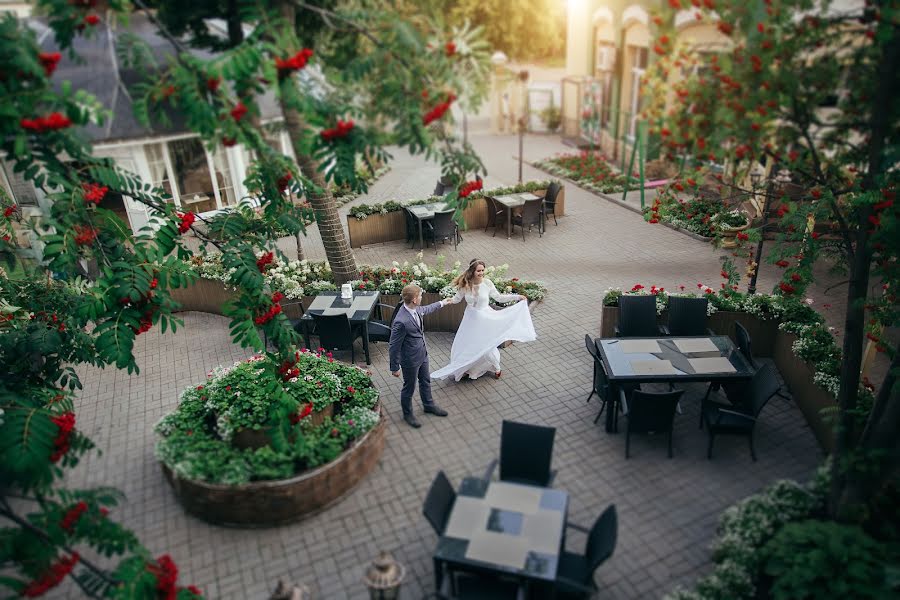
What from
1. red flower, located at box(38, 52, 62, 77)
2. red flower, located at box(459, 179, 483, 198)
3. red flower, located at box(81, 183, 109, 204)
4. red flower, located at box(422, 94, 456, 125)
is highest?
red flower, located at box(38, 52, 62, 77)

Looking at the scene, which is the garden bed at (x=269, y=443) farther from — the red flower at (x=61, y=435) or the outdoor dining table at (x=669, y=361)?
the outdoor dining table at (x=669, y=361)


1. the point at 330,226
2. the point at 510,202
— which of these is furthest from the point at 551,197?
the point at 330,226

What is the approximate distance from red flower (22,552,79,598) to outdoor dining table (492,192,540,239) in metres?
11.6

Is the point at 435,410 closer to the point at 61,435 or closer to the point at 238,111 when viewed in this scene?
the point at 61,435

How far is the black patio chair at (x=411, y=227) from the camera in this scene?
551 inches

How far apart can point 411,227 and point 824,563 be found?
35.7 ft

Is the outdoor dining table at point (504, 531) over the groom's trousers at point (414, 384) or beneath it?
over

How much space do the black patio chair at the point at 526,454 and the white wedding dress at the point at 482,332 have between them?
2428 millimetres

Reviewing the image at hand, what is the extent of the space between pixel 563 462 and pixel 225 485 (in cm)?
379

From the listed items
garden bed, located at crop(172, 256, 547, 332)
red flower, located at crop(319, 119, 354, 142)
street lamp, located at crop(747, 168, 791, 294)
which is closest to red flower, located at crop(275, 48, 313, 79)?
red flower, located at crop(319, 119, 354, 142)

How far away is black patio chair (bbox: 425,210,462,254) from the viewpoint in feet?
44.1

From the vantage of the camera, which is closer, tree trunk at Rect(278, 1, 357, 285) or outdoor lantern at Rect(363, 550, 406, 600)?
outdoor lantern at Rect(363, 550, 406, 600)

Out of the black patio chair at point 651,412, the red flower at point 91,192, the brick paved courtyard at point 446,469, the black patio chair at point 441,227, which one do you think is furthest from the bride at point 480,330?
the black patio chair at point 441,227

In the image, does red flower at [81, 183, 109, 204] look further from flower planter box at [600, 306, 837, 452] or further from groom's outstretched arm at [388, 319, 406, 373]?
flower planter box at [600, 306, 837, 452]
